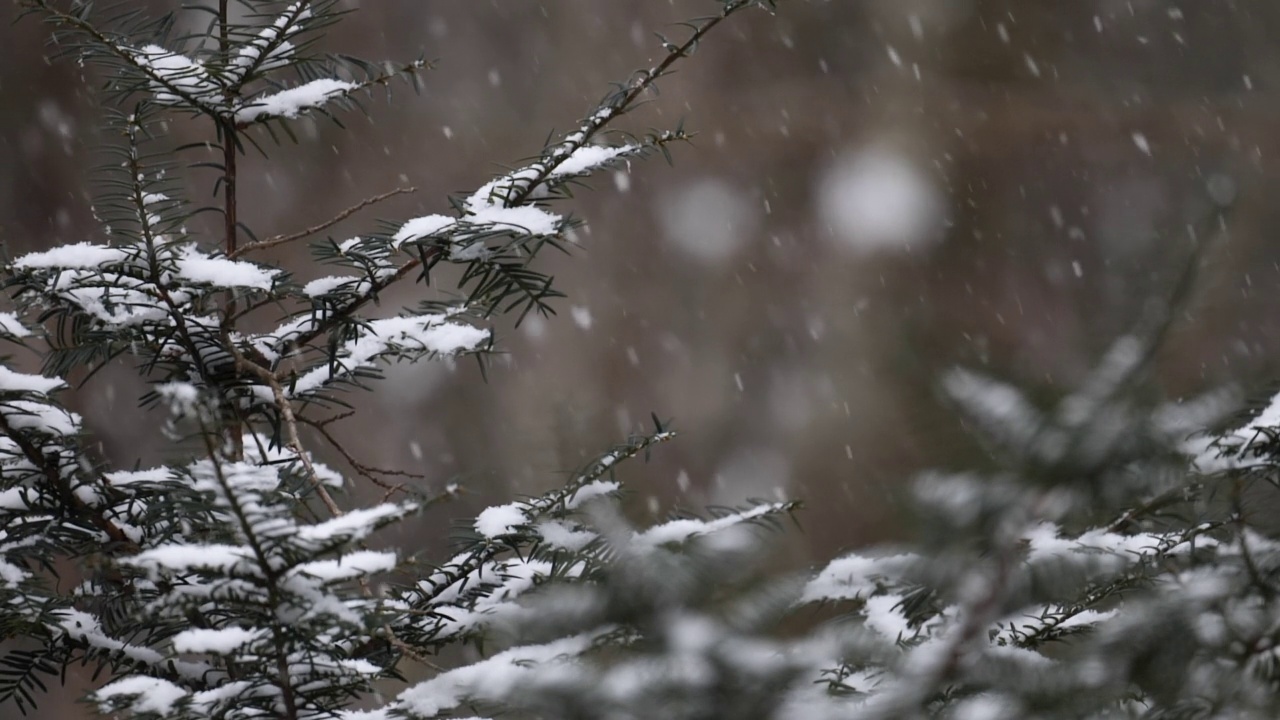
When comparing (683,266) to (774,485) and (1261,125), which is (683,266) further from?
(1261,125)

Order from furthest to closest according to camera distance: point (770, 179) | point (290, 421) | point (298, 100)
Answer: point (770, 179) < point (298, 100) < point (290, 421)

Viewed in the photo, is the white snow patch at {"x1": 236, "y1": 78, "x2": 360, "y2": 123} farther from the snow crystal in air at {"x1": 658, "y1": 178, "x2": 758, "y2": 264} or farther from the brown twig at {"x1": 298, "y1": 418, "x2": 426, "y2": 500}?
the snow crystal in air at {"x1": 658, "y1": 178, "x2": 758, "y2": 264}

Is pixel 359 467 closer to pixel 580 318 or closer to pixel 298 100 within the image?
pixel 298 100

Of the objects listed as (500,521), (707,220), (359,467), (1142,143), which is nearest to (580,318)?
(707,220)

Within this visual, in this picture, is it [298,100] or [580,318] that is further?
[580,318]

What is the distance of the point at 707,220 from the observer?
4.68 metres

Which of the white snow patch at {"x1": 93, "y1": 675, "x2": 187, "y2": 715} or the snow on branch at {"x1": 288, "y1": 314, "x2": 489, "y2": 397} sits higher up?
the snow on branch at {"x1": 288, "y1": 314, "x2": 489, "y2": 397}

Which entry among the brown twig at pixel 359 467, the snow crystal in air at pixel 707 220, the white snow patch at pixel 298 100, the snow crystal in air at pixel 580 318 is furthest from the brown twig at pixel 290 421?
the snow crystal in air at pixel 707 220

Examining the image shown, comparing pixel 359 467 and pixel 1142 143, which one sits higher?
pixel 1142 143

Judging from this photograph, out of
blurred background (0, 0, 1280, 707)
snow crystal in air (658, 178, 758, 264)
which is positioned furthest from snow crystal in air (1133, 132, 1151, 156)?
snow crystal in air (658, 178, 758, 264)

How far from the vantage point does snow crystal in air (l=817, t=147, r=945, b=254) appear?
454 centimetres

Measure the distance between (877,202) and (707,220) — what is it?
2.56 feet

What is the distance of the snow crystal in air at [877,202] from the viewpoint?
179 inches

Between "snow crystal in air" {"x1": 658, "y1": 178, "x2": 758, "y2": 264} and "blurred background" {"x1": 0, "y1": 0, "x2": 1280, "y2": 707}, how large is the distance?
11 millimetres
